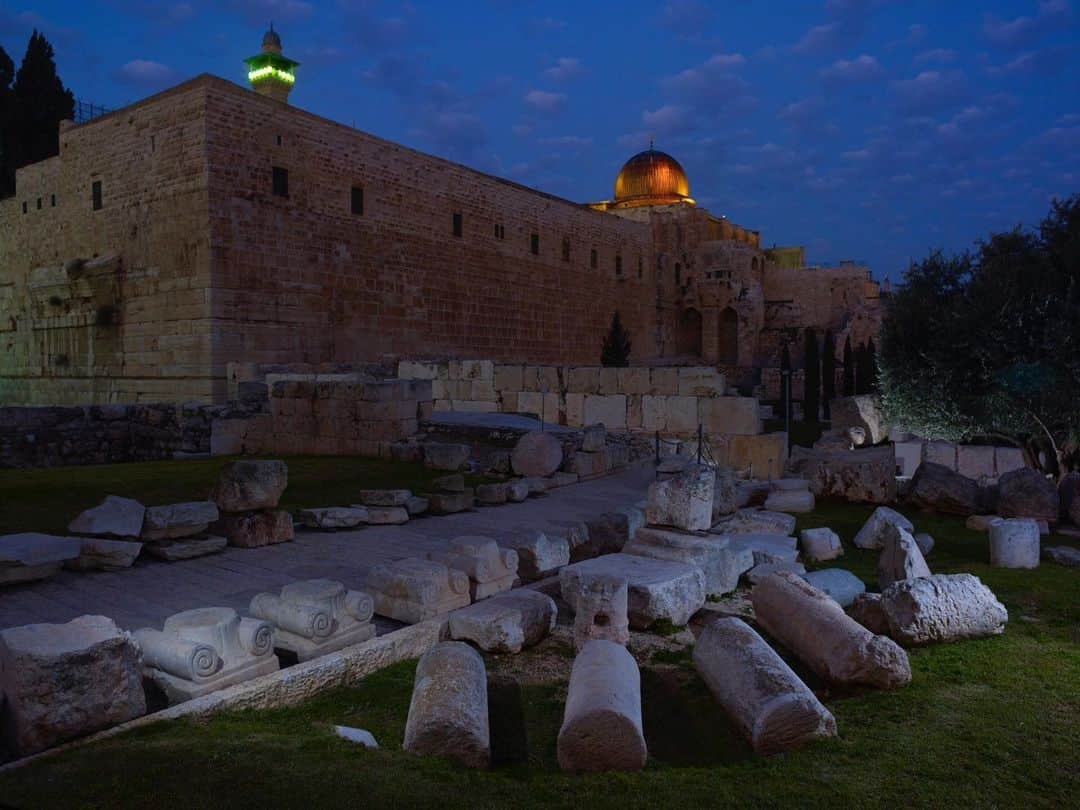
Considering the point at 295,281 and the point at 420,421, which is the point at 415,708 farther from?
the point at 295,281

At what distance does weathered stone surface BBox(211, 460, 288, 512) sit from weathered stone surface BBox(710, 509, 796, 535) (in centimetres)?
384

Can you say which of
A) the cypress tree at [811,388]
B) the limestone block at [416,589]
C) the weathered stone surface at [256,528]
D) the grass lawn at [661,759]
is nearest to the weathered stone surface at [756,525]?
the grass lawn at [661,759]

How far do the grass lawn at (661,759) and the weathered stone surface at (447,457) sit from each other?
6.10 meters

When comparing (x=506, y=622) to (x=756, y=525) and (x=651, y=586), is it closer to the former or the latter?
(x=651, y=586)

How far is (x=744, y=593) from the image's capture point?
5801 mm

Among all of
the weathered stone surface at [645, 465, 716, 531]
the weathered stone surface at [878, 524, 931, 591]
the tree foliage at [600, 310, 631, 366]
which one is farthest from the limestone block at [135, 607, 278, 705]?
the tree foliage at [600, 310, 631, 366]

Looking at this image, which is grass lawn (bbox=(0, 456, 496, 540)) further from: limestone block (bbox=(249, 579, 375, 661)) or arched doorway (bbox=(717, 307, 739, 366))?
arched doorway (bbox=(717, 307, 739, 366))

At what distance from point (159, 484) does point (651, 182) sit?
36.7 metres

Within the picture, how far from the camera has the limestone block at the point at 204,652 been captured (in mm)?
3500

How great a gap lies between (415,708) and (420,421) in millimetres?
9306

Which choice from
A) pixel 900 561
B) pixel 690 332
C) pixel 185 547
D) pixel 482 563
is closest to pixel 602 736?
pixel 482 563

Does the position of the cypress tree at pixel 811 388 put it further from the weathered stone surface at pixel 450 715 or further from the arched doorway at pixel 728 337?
the weathered stone surface at pixel 450 715

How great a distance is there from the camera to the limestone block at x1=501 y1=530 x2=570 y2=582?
573 cm

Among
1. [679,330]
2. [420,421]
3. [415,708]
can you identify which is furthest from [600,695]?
[679,330]
